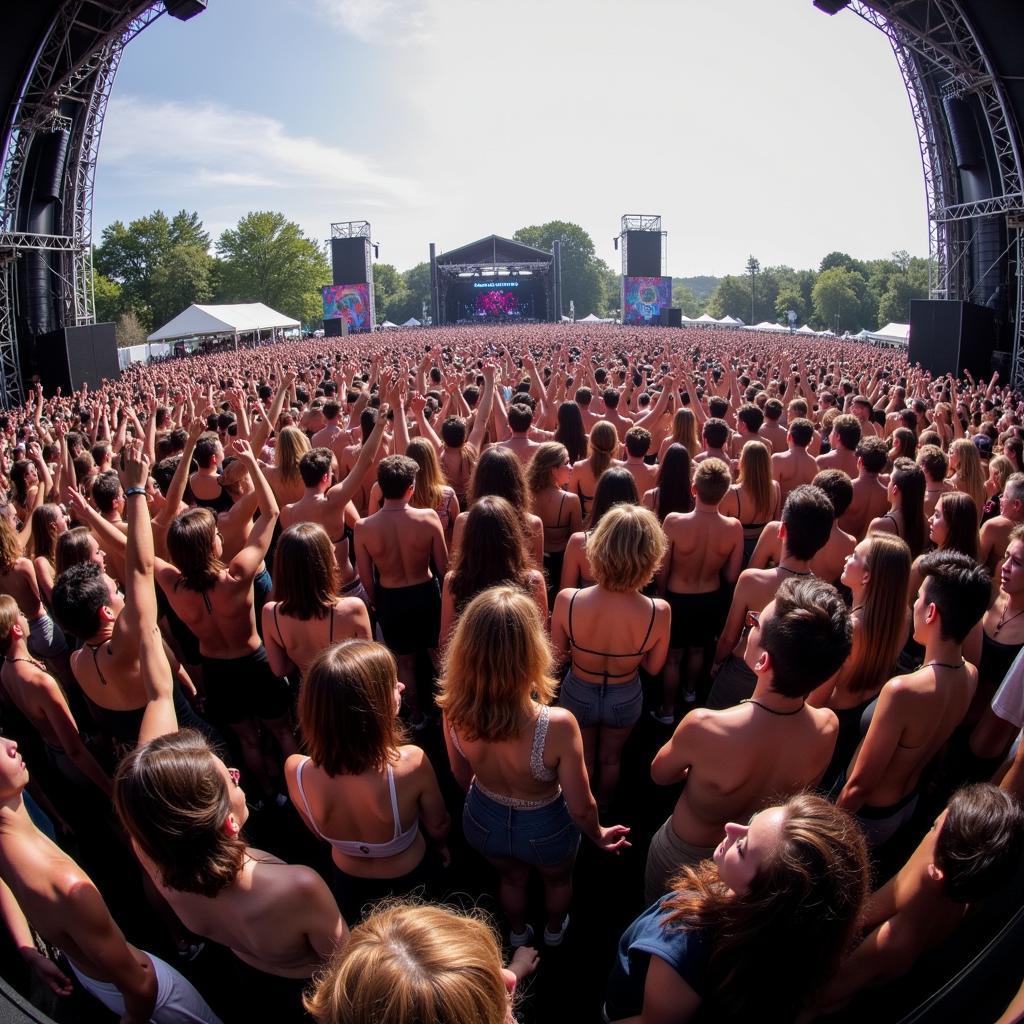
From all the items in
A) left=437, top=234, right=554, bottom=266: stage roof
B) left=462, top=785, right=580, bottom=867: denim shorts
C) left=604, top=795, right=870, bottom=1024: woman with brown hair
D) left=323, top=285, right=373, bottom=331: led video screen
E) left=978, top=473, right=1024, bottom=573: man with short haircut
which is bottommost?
left=462, top=785, right=580, bottom=867: denim shorts

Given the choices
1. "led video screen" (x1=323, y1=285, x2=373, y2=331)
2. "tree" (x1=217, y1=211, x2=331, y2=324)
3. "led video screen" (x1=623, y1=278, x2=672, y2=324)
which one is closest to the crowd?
"led video screen" (x1=323, y1=285, x2=373, y2=331)

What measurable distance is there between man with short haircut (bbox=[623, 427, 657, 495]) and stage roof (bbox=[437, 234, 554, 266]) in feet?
158

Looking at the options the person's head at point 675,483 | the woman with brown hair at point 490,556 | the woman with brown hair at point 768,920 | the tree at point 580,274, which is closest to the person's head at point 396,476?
the woman with brown hair at point 490,556

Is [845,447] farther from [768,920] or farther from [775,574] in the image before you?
[768,920]

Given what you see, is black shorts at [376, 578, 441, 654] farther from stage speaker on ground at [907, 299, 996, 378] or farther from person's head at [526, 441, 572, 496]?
stage speaker on ground at [907, 299, 996, 378]

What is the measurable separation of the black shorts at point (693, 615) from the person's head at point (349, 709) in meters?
2.45

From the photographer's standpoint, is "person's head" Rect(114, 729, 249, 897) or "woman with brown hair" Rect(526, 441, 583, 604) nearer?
"person's head" Rect(114, 729, 249, 897)

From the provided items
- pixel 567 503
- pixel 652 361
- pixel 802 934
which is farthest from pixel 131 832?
pixel 652 361

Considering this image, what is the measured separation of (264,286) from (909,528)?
205 feet

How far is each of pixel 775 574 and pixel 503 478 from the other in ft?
5.11

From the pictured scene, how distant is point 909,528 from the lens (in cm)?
386

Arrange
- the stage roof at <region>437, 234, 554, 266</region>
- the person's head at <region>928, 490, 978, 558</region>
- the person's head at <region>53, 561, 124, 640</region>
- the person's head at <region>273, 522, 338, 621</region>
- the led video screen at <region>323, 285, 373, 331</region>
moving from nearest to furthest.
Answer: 1. the person's head at <region>53, 561, 124, 640</region>
2. the person's head at <region>273, 522, 338, 621</region>
3. the person's head at <region>928, 490, 978, 558</region>
4. the led video screen at <region>323, 285, 373, 331</region>
5. the stage roof at <region>437, 234, 554, 266</region>

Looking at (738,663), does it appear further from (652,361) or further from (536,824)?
(652,361)

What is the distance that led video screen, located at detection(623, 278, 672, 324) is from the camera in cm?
4409
